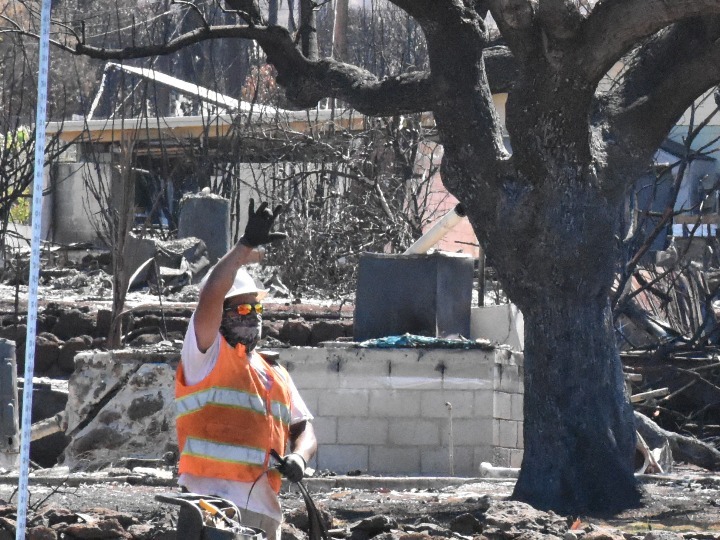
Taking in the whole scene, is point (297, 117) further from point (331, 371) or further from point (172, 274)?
point (331, 371)

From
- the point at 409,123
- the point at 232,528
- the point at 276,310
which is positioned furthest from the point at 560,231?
the point at 409,123

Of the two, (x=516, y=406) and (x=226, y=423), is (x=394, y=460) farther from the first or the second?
(x=226, y=423)

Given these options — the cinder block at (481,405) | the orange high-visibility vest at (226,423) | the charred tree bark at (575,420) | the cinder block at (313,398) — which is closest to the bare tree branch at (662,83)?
the charred tree bark at (575,420)

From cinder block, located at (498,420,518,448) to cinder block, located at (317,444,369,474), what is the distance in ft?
3.55

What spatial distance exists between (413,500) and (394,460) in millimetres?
1845

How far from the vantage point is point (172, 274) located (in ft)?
59.1

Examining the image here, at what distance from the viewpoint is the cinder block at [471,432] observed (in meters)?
10.6

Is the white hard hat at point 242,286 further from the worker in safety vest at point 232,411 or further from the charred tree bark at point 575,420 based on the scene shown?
the charred tree bark at point 575,420

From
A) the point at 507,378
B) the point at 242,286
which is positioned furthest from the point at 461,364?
the point at 242,286

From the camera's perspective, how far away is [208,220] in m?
19.8

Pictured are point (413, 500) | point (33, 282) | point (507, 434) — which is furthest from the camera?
point (507, 434)

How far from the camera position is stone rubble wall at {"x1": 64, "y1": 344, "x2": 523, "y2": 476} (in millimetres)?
10570

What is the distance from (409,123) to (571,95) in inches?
482

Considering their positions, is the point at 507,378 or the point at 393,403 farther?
the point at 507,378
